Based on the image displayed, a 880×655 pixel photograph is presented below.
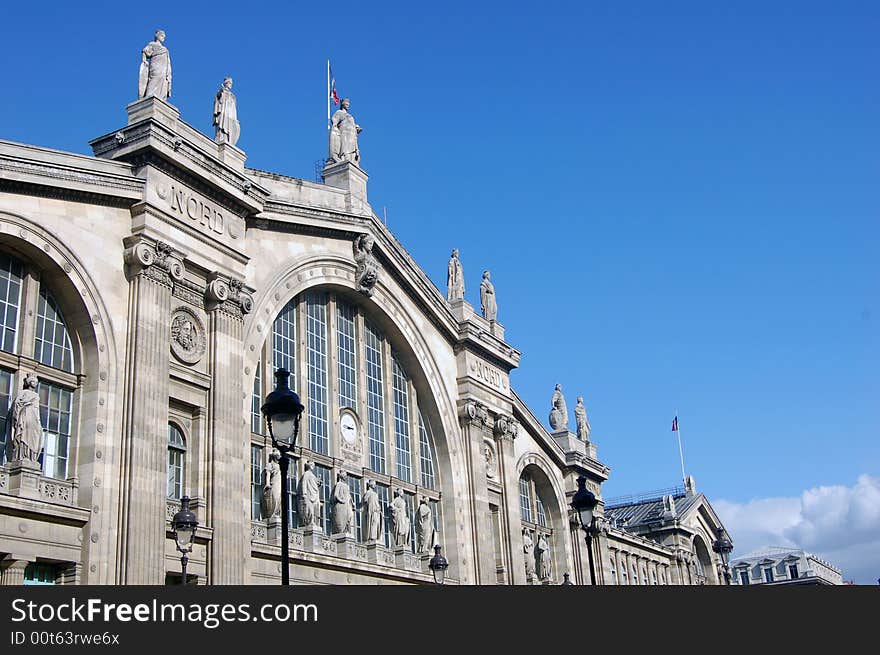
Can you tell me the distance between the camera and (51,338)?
27438 mm

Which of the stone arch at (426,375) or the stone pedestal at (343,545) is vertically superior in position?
the stone arch at (426,375)

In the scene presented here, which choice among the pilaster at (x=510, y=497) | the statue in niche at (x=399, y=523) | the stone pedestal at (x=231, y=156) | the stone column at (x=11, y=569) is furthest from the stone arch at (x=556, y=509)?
the stone column at (x=11, y=569)

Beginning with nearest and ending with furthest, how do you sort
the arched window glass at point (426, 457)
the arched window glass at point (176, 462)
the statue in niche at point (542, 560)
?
the arched window glass at point (176, 462), the arched window glass at point (426, 457), the statue in niche at point (542, 560)

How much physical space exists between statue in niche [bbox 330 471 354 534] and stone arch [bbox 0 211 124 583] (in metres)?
10.5

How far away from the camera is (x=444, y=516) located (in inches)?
1715

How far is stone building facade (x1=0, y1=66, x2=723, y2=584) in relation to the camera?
2645 centimetres

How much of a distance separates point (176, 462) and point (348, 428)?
32.0ft

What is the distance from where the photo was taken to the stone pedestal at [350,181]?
133 feet

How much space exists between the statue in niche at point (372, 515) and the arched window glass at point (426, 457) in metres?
5.40

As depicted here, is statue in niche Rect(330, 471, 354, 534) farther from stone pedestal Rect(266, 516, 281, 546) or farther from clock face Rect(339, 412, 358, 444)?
stone pedestal Rect(266, 516, 281, 546)

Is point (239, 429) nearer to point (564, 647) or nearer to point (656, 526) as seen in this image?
point (564, 647)

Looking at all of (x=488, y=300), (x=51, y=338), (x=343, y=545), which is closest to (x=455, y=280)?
(x=488, y=300)

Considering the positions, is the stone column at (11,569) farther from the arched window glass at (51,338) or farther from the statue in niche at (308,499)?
the statue in niche at (308,499)

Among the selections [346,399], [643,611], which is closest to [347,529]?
[346,399]
